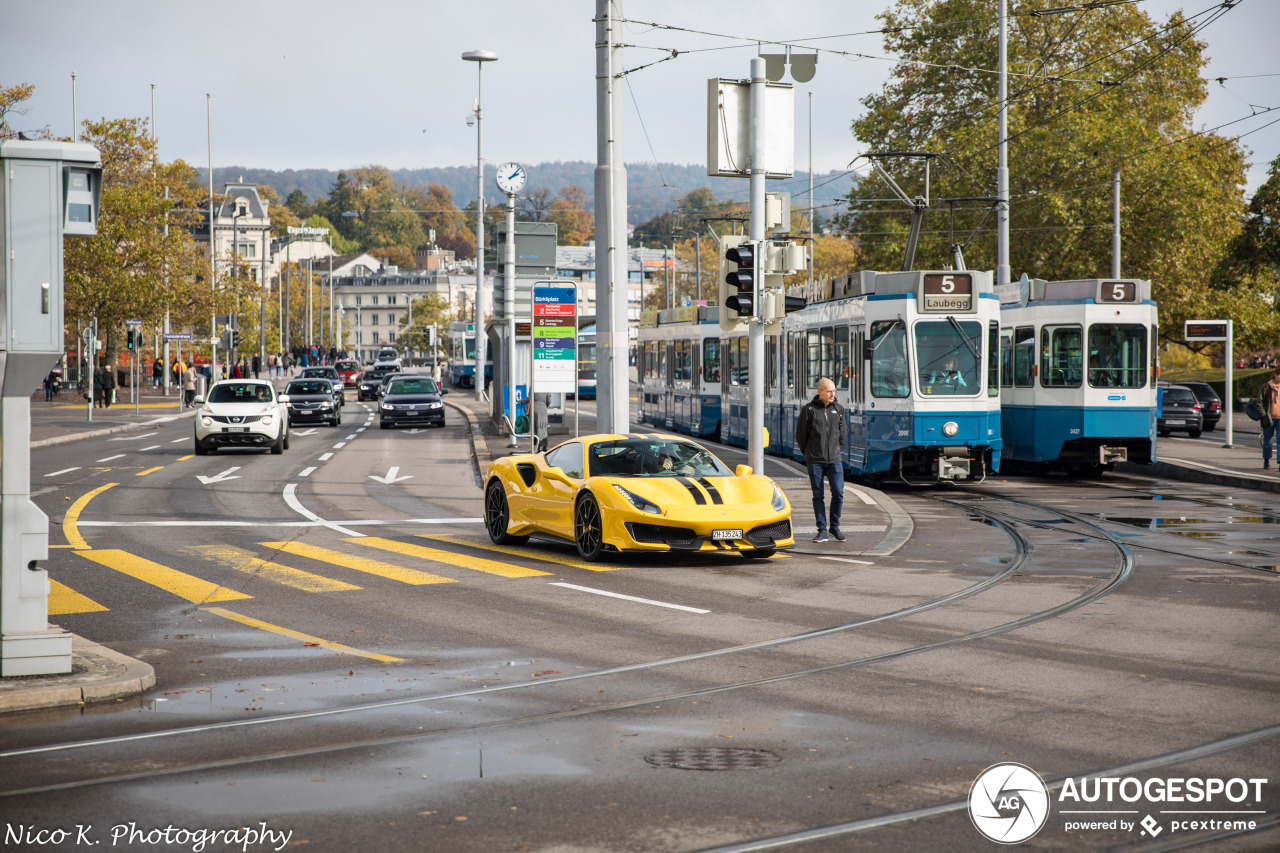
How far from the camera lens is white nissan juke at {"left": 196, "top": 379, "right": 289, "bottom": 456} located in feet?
98.1

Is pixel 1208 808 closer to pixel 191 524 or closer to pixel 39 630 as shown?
pixel 39 630

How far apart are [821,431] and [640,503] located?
10.1ft

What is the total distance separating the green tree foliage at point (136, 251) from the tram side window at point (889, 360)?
128 feet

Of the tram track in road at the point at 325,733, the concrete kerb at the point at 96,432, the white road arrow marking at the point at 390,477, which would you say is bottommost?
the tram track in road at the point at 325,733

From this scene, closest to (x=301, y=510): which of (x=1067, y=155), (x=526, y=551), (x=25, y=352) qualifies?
(x=526, y=551)

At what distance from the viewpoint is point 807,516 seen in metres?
18.2

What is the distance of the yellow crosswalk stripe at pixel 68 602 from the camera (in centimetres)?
1052

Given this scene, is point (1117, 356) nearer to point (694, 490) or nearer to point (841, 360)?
point (841, 360)

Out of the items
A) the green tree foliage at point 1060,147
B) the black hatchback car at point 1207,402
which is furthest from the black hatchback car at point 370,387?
the black hatchback car at point 1207,402

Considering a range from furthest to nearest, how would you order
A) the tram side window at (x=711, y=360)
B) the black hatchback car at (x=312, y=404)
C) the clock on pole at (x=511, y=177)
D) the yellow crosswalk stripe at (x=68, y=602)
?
the black hatchback car at (x=312, y=404), the tram side window at (x=711, y=360), the clock on pole at (x=511, y=177), the yellow crosswalk stripe at (x=68, y=602)

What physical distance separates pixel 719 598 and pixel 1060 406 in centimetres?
1429

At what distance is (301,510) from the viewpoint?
19.2 m

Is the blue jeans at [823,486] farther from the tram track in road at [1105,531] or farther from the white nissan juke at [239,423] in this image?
the white nissan juke at [239,423]

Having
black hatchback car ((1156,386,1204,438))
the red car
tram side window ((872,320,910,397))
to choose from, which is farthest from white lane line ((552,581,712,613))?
the red car
